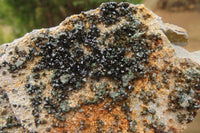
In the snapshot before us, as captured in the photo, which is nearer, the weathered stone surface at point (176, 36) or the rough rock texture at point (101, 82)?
the rough rock texture at point (101, 82)

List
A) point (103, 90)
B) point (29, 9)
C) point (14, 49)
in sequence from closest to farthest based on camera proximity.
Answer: point (103, 90) < point (14, 49) < point (29, 9)

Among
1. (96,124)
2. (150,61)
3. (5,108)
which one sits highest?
(150,61)

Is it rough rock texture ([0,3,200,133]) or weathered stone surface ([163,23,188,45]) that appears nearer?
rough rock texture ([0,3,200,133])

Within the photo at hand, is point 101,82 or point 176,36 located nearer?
point 101,82

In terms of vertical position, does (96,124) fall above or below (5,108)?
below

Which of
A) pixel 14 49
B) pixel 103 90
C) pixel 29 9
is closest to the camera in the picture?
pixel 103 90

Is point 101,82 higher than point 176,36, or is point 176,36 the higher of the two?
point 176,36

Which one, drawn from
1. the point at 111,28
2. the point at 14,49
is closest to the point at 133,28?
the point at 111,28

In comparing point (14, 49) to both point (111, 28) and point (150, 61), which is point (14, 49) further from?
point (150, 61)
